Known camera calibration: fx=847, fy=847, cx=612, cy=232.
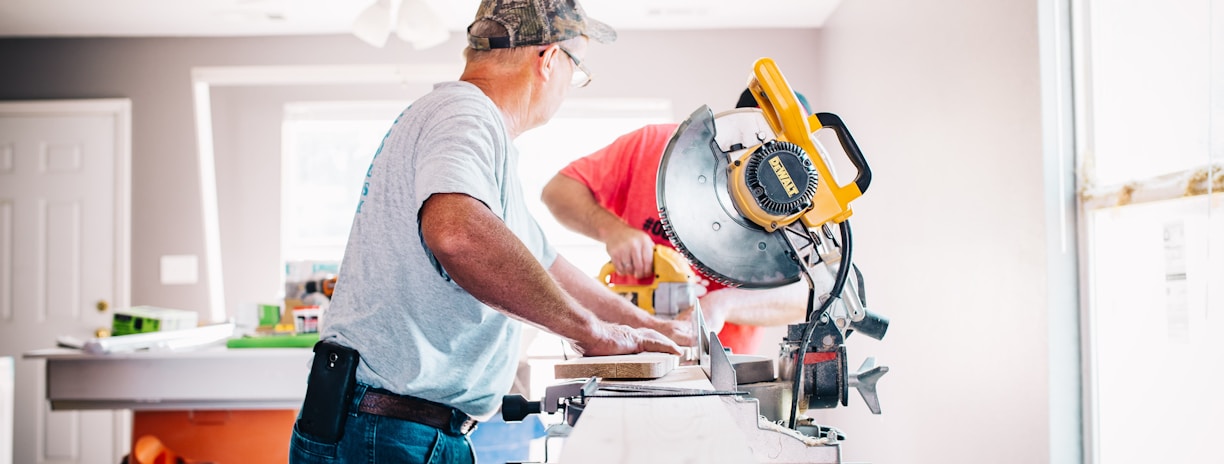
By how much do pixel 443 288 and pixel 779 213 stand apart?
45cm

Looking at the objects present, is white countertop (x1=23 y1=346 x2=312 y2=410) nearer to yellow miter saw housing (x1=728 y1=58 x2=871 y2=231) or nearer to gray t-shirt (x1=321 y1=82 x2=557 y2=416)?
gray t-shirt (x1=321 y1=82 x2=557 y2=416)

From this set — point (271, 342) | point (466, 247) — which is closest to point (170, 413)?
point (271, 342)

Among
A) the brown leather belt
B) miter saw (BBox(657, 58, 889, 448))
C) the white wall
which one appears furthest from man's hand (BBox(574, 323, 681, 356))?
the white wall

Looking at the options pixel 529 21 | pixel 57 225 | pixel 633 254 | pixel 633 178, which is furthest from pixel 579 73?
pixel 57 225

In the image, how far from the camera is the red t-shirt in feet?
6.54

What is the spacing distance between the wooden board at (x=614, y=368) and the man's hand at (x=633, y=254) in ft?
2.24

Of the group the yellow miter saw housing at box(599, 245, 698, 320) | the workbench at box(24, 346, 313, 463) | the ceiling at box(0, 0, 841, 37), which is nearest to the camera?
the yellow miter saw housing at box(599, 245, 698, 320)

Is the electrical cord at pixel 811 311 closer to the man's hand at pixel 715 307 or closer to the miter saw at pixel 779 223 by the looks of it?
the miter saw at pixel 779 223

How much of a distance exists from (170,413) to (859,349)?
2.80 m

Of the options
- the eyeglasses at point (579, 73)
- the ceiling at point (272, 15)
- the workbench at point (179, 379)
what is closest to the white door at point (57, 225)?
the ceiling at point (272, 15)

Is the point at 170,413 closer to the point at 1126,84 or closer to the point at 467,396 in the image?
the point at 467,396

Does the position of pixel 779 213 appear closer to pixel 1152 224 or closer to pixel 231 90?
pixel 1152 224

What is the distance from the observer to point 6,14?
429 centimetres

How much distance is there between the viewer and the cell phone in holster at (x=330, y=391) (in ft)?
3.70
